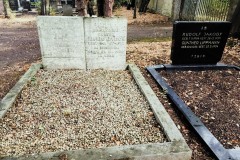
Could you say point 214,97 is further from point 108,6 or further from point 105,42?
point 108,6

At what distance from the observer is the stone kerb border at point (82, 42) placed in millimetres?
5012

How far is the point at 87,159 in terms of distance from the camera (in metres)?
2.51

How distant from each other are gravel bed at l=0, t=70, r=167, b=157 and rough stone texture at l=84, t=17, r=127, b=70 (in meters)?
→ 0.66

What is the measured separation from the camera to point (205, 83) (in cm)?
495

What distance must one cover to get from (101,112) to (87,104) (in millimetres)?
368

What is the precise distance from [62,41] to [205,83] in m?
3.31

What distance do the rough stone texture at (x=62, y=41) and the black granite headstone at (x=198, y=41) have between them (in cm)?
222

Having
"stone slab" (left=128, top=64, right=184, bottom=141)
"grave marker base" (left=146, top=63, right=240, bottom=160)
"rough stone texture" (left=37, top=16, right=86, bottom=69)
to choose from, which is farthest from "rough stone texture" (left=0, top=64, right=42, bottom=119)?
"grave marker base" (left=146, top=63, right=240, bottom=160)

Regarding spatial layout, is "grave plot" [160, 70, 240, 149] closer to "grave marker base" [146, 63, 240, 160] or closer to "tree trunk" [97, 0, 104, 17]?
"grave marker base" [146, 63, 240, 160]

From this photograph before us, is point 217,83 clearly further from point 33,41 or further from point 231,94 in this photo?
point 33,41

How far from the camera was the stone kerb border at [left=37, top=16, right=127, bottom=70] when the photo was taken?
5.01 meters

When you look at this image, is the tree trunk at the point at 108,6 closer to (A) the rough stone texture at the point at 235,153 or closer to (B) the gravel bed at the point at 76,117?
(B) the gravel bed at the point at 76,117

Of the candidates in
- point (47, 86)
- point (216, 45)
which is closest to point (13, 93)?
point (47, 86)

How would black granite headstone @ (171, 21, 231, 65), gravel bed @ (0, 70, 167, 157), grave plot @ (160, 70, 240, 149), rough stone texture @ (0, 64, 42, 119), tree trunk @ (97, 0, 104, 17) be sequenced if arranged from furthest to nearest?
tree trunk @ (97, 0, 104, 17) → black granite headstone @ (171, 21, 231, 65) → rough stone texture @ (0, 64, 42, 119) → grave plot @ (160, 70, 240, 149) → gravel bed @ (0, 70, 167, 157)
